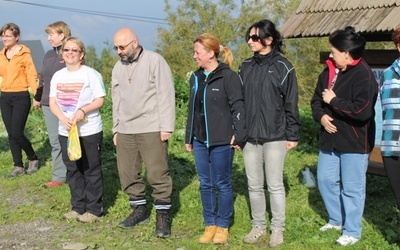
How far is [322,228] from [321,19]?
2340 mm

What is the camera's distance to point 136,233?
5.33 m

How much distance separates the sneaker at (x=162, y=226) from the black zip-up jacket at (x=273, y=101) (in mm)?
1231

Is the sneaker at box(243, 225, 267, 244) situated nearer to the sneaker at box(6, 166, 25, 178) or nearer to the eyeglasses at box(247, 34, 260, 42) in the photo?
the eyeglasses at box(247, 34, 260, 42)

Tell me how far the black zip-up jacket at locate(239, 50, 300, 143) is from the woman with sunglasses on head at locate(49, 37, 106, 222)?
1.72 m

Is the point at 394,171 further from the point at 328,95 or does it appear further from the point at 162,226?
the point at 162,226

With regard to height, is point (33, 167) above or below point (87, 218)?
above

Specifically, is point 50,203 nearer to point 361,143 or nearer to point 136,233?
point 136,233

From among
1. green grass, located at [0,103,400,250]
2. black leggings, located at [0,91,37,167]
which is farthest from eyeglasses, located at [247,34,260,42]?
black leggings, located at [0,91,37,167]

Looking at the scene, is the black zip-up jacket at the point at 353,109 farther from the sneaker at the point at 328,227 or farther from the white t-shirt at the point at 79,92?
the white t-shirt at the point at 79,92

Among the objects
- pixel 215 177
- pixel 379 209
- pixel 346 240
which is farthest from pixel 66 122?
pixel 379 209

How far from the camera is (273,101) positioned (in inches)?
182

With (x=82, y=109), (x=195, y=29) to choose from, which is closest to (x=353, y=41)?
(x=82, y=109)

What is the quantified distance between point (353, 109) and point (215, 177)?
1.30 meters

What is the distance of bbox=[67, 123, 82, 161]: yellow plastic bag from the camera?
17.5 ft
